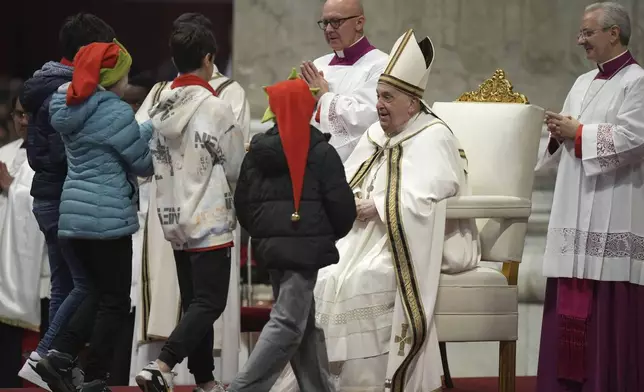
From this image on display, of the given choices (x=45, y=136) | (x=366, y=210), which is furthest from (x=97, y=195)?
(x=366, y=210)

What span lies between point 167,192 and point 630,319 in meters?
2.09

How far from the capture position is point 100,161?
5.31 meters

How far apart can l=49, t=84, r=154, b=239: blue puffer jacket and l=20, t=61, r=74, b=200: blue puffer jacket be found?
0.91 ft

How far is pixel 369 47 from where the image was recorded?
6.72 meters

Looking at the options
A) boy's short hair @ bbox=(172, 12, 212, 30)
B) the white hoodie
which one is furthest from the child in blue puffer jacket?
boy's short hair @ bbox=(172, 12, 212, 30)

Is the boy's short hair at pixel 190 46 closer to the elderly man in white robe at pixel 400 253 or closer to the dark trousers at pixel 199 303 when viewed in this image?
the dark trousers at pixel 199 303

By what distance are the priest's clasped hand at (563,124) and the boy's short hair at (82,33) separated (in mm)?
1942

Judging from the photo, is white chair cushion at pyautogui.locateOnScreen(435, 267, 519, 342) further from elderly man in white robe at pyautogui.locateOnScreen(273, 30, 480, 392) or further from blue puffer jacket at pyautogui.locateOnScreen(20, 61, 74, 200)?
blue puffer jacket at pyautogui.locateOnScreen(20, 61, 74, 200)

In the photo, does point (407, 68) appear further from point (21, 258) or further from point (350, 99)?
point (21, 258)

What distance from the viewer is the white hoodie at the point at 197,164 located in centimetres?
525

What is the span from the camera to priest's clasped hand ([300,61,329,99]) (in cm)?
652

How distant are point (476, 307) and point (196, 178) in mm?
1413

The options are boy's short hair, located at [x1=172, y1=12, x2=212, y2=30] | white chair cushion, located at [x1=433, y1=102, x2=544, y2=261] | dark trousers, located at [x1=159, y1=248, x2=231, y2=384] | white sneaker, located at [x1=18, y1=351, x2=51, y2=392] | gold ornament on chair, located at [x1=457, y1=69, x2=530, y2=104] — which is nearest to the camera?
dark trousers, located at [x1=159, y1=248, x2=231, y2=384]

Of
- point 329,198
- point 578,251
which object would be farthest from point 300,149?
point 578,251
